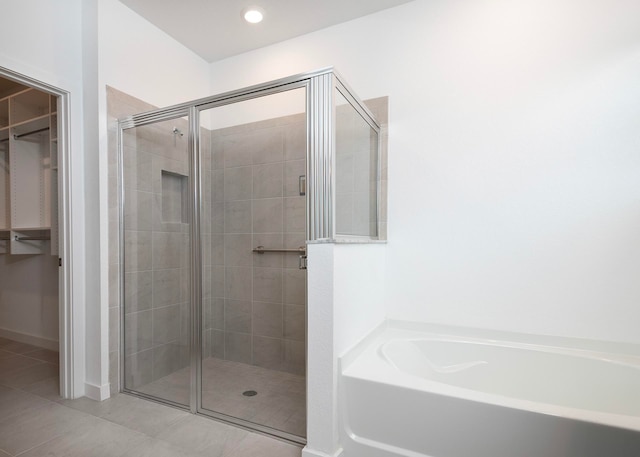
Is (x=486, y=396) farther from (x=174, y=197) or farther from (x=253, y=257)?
(x=174, y=197)

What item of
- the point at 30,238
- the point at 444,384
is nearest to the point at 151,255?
the point at 30,238

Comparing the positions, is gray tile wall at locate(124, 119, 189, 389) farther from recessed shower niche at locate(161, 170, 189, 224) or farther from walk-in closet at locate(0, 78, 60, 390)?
walk-in closet at locate(0, 78, 60, 390)

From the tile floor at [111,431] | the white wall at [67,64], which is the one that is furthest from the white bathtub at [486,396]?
the white wall at [67,64]

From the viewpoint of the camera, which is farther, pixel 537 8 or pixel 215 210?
pixel 215 210

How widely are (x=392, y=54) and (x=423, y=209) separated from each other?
1.10 metres

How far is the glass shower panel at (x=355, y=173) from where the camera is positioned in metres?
1.77

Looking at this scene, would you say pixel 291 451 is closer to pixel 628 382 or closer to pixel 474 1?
pixel 628 382

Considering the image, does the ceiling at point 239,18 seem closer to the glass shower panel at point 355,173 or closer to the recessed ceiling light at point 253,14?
the recessed ceiling light at point 253,14

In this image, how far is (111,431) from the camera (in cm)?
181

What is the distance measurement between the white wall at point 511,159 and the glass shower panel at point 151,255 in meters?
1.43

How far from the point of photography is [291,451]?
1664mm

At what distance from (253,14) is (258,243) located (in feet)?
5.39

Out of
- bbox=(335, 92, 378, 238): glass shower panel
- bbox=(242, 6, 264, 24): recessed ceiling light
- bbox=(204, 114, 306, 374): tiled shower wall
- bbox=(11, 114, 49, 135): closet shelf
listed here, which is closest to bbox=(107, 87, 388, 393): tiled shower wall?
bbox=(204, 114, 306, 374): tiled shower wall

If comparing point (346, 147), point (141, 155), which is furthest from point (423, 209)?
point (141, 155)
